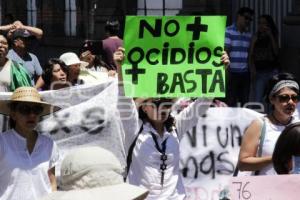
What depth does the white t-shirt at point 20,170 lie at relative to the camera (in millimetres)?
5488

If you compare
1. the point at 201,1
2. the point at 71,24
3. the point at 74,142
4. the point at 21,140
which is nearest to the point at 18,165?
the point at 21,140

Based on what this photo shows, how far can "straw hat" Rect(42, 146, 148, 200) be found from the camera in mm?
3318

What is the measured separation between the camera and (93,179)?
11.1 feet

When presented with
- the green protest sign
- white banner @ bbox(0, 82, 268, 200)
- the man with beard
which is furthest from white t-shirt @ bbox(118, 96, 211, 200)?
the man with beard

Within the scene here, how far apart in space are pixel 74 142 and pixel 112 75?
7.94ft

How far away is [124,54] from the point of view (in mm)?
6352

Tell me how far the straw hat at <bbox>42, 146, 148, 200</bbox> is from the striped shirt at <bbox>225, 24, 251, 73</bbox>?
8625 mm

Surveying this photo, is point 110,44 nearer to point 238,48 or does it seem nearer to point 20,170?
point 238,48

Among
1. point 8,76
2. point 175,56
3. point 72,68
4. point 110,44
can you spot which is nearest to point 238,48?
point 110,44

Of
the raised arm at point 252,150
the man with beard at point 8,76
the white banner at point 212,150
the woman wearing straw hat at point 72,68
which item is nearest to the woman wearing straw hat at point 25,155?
the raised arm at point 252,150

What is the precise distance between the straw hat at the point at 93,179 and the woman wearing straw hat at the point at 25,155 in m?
1.97

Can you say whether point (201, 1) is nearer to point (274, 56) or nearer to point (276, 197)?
point (274, 56)

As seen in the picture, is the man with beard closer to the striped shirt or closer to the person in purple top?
the person in purple top

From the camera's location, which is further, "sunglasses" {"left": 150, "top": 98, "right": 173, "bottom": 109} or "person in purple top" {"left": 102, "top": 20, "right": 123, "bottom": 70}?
"person in purple top" {"left": 102, "top": 20, "right": 123, "bottom": 70}
